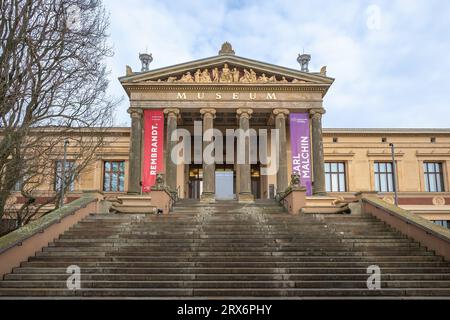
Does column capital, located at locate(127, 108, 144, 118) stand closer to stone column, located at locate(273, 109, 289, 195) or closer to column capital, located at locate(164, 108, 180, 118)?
column capital, located at locate(164, 108, 180, 118)

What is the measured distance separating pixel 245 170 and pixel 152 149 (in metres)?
5.66

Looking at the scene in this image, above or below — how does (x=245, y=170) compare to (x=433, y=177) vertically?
below

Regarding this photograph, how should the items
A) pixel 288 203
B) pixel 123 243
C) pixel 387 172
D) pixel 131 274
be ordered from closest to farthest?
pixel 131 274, pixel 123 243, pixel 288 203, pixel 387 172

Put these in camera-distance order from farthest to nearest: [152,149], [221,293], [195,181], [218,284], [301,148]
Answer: [195,181] → [301,148] → [152,149] → [218,284] → [221,293]

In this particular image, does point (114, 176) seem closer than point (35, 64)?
No

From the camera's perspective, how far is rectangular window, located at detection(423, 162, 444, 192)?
32.8 metres

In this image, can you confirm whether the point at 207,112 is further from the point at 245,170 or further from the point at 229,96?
the point at 245,170

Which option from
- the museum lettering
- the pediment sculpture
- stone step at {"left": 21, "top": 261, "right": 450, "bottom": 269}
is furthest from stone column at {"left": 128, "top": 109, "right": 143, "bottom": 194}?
stone step at {"left": 21, "top": 261, "right": 450, "bottom": 269}

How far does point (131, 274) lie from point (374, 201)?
10.5m

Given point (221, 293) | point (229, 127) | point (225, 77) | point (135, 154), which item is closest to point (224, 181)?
point (229, 127)

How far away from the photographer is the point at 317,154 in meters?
25.9
